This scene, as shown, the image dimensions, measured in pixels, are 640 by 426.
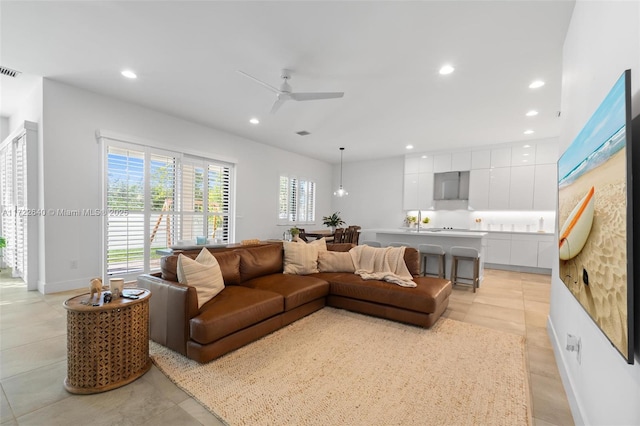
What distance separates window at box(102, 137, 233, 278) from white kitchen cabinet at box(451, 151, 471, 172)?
5.84 metres

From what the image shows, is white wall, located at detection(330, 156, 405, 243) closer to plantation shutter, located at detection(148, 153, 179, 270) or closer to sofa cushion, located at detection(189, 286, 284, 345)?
plantation shutter, located at detection(148, 153, 179, 270)

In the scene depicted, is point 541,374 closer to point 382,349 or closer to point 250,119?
point 382,349

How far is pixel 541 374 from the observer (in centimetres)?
229

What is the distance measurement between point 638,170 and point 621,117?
0.65 ft

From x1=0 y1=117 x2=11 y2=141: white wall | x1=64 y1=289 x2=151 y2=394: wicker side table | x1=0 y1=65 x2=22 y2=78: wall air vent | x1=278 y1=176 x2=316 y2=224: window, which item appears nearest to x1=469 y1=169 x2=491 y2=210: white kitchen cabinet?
x1=278 y1=176 x2=316 y2=224: window

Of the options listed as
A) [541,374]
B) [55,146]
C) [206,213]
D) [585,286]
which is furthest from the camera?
[206,213]

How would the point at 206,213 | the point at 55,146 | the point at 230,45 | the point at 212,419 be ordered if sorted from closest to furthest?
the point at 212,419 < the point at 230,45 < the point at 55,146 < the point at 206,213

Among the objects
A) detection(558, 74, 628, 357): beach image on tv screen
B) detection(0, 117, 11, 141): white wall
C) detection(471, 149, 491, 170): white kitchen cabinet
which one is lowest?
detection(558, 74, 628, 357): beach image on tv screen

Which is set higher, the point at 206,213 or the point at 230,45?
the point at 230,45

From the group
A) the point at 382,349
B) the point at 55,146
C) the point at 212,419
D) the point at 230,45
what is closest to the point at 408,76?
the point at 230,45

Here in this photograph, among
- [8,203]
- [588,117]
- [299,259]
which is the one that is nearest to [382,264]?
[299,259]

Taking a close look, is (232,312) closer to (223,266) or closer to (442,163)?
(223,266)

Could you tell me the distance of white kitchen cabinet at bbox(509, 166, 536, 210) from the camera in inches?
252

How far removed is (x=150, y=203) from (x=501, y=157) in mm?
7534
